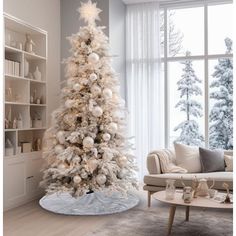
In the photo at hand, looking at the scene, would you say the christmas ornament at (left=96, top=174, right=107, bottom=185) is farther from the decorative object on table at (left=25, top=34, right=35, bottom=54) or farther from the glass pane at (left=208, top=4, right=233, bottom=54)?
the glass pane at (left=208, top=4, right=233, bottom=54)

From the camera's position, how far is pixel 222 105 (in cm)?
654

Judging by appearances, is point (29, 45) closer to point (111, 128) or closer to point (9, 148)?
point (9, 148)

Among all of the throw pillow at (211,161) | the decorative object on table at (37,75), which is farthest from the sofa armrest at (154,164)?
the decorative object on table at (37,75)

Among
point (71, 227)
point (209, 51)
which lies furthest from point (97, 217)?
point (209, 51)

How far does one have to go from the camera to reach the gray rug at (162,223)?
3.62m

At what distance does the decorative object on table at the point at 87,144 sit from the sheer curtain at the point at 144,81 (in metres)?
1.89

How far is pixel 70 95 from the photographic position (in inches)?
186

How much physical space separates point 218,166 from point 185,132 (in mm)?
1678

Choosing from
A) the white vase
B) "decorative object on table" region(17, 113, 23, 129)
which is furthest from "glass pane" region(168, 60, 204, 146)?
"decorative object on table" region(17, 113, 23, 129)

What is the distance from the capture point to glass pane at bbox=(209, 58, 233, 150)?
21.3ft

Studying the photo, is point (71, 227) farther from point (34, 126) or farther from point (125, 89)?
point (125, 89)

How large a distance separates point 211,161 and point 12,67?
3.21 metres

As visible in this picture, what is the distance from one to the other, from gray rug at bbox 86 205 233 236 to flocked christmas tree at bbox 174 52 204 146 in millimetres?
2347

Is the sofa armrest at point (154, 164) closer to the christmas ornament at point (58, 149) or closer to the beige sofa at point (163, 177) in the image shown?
the beige sofa at point (163, 177)
